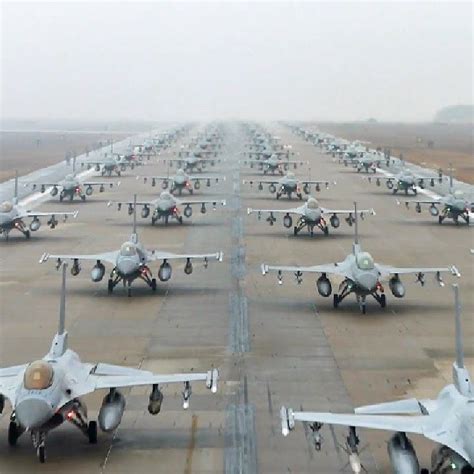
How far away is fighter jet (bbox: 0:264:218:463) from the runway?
86cm

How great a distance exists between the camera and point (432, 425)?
1977 cm

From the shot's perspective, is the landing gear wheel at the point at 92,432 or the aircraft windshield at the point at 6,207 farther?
the aircraft windshield at the point at 6,207

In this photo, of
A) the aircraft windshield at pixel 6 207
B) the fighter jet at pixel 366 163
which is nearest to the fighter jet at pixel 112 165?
the fighter jet at pixel 366 163

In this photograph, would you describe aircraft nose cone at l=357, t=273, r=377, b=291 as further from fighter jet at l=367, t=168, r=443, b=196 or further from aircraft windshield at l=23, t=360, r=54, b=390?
fighter jet at l=367, t=168, r=443, b=196

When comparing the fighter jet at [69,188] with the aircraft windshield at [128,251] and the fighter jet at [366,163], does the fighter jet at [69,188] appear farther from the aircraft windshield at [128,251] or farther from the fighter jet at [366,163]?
the aircraft windshield at [128,251]

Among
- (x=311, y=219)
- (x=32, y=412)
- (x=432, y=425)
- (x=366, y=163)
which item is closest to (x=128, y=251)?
(x=32, y=412)

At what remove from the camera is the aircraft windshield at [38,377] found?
21062mm

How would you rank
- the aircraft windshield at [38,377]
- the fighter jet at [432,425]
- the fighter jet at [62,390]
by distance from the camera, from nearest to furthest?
1. the fighter jet at [432,425]
2. the fighter jet at [62,390]
3. the aircraft windshield at [38,377]

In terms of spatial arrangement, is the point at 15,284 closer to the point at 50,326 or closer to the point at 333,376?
the point at 50,326

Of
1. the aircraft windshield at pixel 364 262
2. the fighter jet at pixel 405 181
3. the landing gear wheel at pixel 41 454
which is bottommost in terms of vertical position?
the landing gear wheel at pixel 41 454

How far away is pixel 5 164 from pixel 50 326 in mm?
110137

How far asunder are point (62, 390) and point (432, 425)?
395 inches

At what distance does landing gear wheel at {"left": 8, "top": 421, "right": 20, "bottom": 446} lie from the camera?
22797mm

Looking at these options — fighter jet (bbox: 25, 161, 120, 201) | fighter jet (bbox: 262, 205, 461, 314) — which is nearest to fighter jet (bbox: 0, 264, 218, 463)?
fighter jet (bbox: 262, 205, 461, 314)
